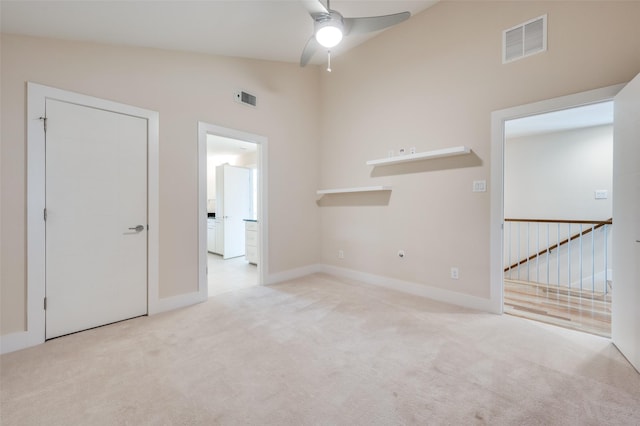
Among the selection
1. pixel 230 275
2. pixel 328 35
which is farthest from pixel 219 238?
pixel 328 35

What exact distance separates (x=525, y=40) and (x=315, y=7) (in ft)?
6.97

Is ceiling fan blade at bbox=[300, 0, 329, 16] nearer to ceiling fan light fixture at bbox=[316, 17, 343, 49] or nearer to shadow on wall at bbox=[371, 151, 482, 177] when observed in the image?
ceiling fan light fixture at bbox=[316, 17, 343, 49]

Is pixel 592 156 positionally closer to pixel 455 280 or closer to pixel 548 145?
pixel 548 145

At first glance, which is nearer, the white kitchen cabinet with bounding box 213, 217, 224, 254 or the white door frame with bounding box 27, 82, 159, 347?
the white door frame with bounding box 27, 82, 159, 347

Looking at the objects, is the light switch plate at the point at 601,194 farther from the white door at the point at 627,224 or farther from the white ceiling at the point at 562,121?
the white door at the point at 627,224

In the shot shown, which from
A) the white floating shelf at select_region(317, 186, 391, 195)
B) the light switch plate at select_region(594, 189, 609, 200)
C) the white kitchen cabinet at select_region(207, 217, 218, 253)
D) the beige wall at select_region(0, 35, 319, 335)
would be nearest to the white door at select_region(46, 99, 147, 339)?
the beige wall at select_region(0, 35, 319, 335)

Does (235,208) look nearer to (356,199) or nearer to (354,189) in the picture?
(356,199)

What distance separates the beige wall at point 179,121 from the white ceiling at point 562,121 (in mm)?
3260

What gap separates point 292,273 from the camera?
14.3 feet

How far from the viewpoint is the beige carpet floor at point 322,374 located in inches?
58.6

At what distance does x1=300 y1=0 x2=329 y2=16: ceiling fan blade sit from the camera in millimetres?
2072

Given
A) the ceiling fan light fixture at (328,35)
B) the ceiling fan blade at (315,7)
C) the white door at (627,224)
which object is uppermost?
the ceiling fan blade at (315,7)

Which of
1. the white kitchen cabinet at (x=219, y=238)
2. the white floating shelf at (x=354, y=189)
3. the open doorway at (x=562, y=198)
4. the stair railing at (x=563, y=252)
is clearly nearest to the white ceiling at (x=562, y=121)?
the open doorway at (x=562, y=198)

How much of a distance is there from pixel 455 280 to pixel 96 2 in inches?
169
